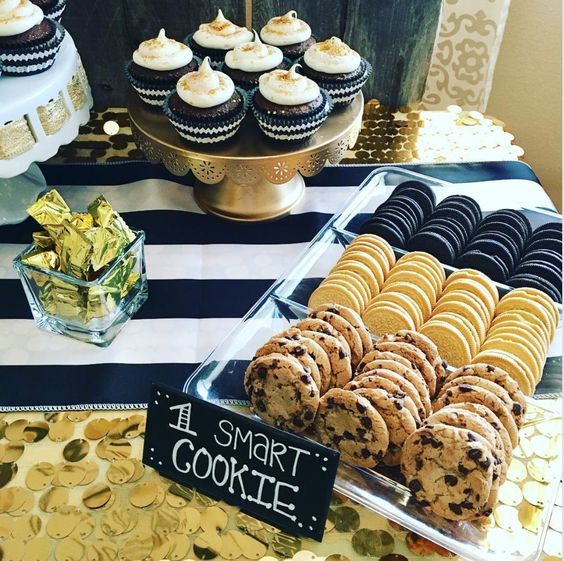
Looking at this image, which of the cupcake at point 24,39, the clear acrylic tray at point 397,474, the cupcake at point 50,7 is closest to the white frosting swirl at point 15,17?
the cupcake at point 24,39

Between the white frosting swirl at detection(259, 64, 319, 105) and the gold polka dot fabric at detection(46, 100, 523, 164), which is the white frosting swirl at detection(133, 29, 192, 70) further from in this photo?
the gold polka dot fabric at detection(46, 100, 523, 164)

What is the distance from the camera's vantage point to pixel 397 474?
0.96 metres

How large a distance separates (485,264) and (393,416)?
457 millimetres

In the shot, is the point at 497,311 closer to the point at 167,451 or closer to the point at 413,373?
the point at 413,373

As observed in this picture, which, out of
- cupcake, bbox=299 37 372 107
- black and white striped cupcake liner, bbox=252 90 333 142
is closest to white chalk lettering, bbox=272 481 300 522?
black and white striped cupcake liner, bbox=252 90 333 142

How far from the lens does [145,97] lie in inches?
55.4

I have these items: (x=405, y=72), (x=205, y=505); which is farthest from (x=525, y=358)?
(x=405, y=72)

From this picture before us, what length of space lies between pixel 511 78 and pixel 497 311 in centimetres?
125

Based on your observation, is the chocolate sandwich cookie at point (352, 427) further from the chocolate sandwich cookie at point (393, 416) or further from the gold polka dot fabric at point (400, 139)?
the gold polka dot fabric at point (400, 139)

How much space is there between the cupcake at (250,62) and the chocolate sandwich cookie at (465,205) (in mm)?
463

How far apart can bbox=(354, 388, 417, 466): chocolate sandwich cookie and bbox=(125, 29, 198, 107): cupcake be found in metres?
0.79

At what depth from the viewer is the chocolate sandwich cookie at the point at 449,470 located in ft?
2.83

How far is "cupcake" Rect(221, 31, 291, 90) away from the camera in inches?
54.5

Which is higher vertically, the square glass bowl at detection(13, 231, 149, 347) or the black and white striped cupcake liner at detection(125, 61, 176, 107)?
the black and white striped cupcake liner at detection(125, 61, 176, 107)
